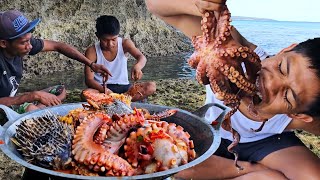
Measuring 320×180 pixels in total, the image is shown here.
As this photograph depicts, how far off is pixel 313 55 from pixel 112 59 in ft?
11.2

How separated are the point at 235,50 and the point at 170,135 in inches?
25.7

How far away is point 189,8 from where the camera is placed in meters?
1.70

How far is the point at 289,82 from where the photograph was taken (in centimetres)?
176

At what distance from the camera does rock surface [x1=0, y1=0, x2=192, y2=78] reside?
7859 mm

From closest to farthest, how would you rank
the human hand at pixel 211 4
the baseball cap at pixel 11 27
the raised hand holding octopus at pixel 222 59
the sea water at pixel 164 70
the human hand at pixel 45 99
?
the human hand at pixel 211 4 < the raised hand holding octopus at pixel 222 59 < the human hand at pixel 45 99 < the baseball cap at pixel 11 27 < the sea water at pixel 164 70

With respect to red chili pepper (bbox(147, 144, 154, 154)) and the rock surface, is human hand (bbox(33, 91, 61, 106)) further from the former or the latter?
the rock surface

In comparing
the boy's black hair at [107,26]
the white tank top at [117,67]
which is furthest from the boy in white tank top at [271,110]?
the white tank top at [117,67]

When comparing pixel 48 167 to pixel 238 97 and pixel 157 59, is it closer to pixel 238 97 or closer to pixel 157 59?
pixel 238 97

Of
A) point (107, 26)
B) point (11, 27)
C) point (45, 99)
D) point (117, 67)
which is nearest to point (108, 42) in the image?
point (107, 26)

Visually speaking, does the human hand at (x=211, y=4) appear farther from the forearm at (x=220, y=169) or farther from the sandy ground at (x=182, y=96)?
the sandy ground at (x=182, y=96)

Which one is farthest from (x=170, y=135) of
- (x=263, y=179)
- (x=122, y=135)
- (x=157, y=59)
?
(x=157, y=59)

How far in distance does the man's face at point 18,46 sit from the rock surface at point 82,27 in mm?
3466

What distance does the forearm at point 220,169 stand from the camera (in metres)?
2.65

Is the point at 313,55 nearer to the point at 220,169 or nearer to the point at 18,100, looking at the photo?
the point at 220,169
